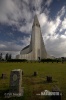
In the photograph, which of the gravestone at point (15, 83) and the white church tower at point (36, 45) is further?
the white church tower at point (36, 45)

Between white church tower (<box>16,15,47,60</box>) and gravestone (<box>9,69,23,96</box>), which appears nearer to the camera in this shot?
gravestone (<box>9,69,23,96</box>)

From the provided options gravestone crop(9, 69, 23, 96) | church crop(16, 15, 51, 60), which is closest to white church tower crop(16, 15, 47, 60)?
church crop(16, 15, 51, 60)

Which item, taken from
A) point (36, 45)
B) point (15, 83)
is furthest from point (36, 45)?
point (15, 83)

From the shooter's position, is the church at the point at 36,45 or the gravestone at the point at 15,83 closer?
the gravestone at the point at 15,83

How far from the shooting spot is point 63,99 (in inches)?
320

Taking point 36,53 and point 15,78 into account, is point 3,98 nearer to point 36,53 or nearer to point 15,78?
point 15,78

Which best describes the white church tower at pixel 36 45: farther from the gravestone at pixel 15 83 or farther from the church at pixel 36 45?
the gravestone at pixel 15 83

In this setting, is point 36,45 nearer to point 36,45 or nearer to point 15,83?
point 36,45

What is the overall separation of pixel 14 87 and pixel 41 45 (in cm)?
8965

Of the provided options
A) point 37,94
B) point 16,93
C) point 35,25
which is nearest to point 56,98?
point 37,94

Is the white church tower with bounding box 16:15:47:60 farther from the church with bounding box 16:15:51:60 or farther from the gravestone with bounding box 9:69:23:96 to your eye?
the gravestone with bounding box 9:69:23:96

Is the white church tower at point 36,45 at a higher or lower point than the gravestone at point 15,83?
higher

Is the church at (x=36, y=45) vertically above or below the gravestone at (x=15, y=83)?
above

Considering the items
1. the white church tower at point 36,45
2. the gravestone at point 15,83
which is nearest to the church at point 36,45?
the white church tower at point 36,45
